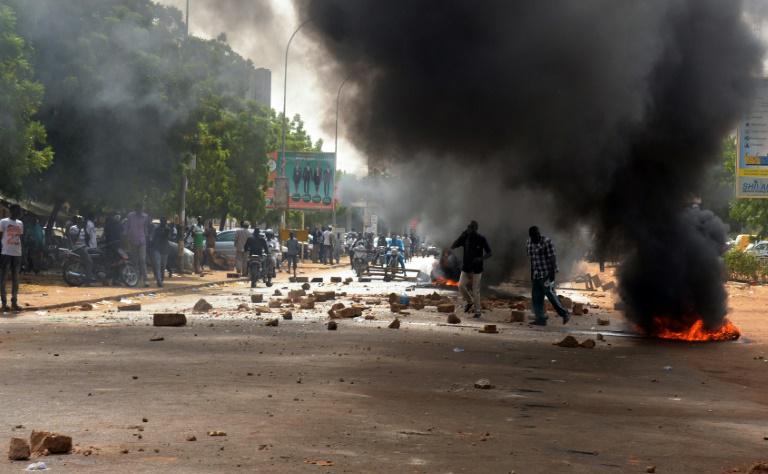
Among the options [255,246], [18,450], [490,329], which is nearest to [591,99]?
[490,329]

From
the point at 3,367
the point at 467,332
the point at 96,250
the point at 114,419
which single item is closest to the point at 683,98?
the point at 467,332

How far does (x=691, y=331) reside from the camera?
61.4 ft

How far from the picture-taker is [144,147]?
34.8 m

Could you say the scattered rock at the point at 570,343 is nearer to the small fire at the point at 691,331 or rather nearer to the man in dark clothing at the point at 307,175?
the small fire at the point at 691,331

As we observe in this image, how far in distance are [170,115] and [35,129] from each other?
6.21 metres

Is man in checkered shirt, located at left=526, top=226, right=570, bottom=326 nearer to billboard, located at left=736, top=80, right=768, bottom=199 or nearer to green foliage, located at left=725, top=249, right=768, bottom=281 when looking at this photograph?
billboard, located at left=736, top=80, right=768, bottom=199

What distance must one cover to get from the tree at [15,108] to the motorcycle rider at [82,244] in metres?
2.09

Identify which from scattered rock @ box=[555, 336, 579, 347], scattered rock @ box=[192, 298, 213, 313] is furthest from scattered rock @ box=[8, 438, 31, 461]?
scattered rock @ box=[192, 298, 213, 313]

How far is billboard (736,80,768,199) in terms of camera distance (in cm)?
3681

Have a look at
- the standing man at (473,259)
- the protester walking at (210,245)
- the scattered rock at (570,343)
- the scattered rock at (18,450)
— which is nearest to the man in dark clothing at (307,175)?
the protester walking at (210,245)

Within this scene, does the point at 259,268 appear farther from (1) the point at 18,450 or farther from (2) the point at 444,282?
(1) the point at 18,450

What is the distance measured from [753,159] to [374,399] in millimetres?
29685

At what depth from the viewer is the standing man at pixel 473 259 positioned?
21875mm

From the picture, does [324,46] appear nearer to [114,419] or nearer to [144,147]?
[114,419]
